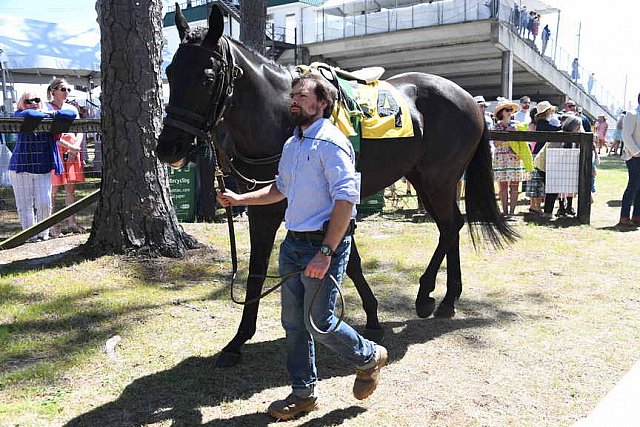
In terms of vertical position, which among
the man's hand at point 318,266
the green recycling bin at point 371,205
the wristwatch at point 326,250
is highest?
the wristwatch at point 326,250

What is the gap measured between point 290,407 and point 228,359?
31.9 inches

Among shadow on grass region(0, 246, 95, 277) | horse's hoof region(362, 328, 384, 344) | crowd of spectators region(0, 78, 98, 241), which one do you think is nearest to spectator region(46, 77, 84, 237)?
crowd of spectators region(0, 78, 98, 241)

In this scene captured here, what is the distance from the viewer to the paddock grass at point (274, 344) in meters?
3.10

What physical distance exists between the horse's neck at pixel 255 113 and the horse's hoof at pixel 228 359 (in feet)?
4.29

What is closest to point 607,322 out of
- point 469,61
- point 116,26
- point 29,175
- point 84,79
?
point 116,26

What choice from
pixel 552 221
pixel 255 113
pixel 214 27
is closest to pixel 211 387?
pixel 255 113

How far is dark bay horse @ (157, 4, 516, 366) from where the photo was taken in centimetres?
321

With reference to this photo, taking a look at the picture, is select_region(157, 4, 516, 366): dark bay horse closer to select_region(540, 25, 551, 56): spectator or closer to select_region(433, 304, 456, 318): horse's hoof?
select_region(433, 304, 456, 318): horse's hoof

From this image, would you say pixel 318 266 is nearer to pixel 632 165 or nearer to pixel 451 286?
pixel 451 286

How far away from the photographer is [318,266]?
266 cm

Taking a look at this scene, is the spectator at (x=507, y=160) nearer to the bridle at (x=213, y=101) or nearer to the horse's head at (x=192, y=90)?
the bridle at (x=213, y=101)

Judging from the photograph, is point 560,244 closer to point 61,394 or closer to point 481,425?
point 481,425

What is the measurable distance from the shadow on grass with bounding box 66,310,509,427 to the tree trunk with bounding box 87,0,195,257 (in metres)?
2.44

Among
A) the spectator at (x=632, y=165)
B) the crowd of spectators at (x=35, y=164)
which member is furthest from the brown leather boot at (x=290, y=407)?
the spectator at (x=632, y=165)
